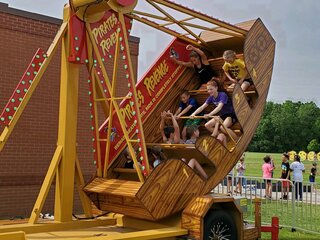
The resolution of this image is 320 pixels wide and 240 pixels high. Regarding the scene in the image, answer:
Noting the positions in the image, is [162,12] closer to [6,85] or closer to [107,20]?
[107,20]

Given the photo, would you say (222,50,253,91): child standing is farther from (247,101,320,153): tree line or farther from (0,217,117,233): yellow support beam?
(247,101,320,153): tree line

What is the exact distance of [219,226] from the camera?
684cm

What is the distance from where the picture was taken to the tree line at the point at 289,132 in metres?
100

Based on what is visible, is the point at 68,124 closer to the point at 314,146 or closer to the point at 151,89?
the point at 151,89

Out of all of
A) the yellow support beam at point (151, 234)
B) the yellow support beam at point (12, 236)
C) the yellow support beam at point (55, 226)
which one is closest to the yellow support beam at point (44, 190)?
the yellow support beam at point (55, 226)

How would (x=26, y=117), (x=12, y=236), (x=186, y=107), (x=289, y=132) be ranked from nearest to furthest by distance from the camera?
(x=12, y=236) → (x=186, y=107) → (x=26, y=117) → (x=289, y=132)

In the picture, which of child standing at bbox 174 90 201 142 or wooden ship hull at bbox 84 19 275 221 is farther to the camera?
child standing at bbox 174 90 201 142

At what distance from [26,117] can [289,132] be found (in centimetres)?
9721

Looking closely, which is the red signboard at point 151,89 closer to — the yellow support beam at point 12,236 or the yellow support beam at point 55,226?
the yellow support beam at point 55,226

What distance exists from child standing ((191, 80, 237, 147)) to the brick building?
465cm

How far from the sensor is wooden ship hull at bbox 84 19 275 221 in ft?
21.2

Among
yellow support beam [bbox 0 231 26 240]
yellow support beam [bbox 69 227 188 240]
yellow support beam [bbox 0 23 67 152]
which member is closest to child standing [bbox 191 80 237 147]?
A: yellow support beam [bbox 69 227 188 240]

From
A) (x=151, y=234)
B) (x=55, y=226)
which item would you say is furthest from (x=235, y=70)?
(x=55, y=226)

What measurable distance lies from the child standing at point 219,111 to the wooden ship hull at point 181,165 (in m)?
0.33
